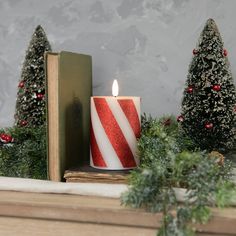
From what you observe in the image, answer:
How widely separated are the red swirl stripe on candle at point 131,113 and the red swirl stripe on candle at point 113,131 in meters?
0.02

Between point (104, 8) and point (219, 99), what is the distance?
37 cm

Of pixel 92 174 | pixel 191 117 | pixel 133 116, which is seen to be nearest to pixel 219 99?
pixel 191 117

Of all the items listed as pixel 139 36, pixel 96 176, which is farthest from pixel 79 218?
pixel 139 36

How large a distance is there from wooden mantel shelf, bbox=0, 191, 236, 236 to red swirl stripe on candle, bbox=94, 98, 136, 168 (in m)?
0.11

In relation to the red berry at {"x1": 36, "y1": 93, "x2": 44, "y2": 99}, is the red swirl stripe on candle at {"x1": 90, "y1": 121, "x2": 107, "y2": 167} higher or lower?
lower

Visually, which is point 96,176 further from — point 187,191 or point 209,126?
point 209,126

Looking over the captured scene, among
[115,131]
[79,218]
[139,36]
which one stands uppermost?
[139,36]

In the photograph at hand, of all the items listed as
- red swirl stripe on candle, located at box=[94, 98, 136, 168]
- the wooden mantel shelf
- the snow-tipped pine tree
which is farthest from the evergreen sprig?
the snow-tipped pine tree

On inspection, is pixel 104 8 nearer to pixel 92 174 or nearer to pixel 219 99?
pixel 219 99

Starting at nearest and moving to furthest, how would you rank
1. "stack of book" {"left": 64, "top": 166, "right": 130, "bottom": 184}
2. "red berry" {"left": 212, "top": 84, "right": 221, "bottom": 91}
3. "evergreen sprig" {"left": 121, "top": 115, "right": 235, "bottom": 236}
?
"evergreen sprig" {"left": 121, "top": 115, "right": 235, "bottom": 236}
"stack of book" {"left": 64, "top": 166, "right": 130, "bottom": 184}
"red berry" {"left": 212, "top": 84, "right": 221, "bottom": 91}

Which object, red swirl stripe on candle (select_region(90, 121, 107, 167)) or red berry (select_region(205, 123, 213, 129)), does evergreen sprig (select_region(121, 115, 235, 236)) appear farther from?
red berry (select_region(205, 123, 213, 129))

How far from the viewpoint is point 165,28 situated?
3.34 feet

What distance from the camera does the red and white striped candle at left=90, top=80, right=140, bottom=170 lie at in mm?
728

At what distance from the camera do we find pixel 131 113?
0.74m
